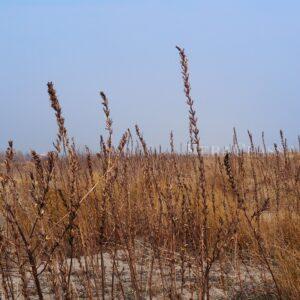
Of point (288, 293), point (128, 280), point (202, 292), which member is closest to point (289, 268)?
point (288, 293)

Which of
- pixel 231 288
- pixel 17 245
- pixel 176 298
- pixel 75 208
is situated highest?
pixel 75 208

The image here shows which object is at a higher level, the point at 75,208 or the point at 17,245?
the point at 75,208

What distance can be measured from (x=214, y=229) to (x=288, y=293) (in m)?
2.02

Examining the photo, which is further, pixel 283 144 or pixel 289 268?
pixel 283 144

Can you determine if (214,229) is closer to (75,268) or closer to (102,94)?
(75,268)

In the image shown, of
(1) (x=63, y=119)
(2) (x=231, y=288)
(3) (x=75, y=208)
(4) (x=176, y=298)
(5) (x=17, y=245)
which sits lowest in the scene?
(2) (x=231, y=288)

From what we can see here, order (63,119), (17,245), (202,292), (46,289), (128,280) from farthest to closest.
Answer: (128,280), (46,289), (202,292), (17,245), (63,119)

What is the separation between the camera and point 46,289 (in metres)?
3.12

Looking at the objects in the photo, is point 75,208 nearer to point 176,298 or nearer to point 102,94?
point 102,94

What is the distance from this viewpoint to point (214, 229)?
4.94 metres

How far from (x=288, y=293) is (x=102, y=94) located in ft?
6.46

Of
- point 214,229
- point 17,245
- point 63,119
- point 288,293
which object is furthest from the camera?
point 214,229

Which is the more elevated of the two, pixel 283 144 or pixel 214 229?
pixel 283 144

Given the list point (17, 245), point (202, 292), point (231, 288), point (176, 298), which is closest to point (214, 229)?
point (231, 288)
